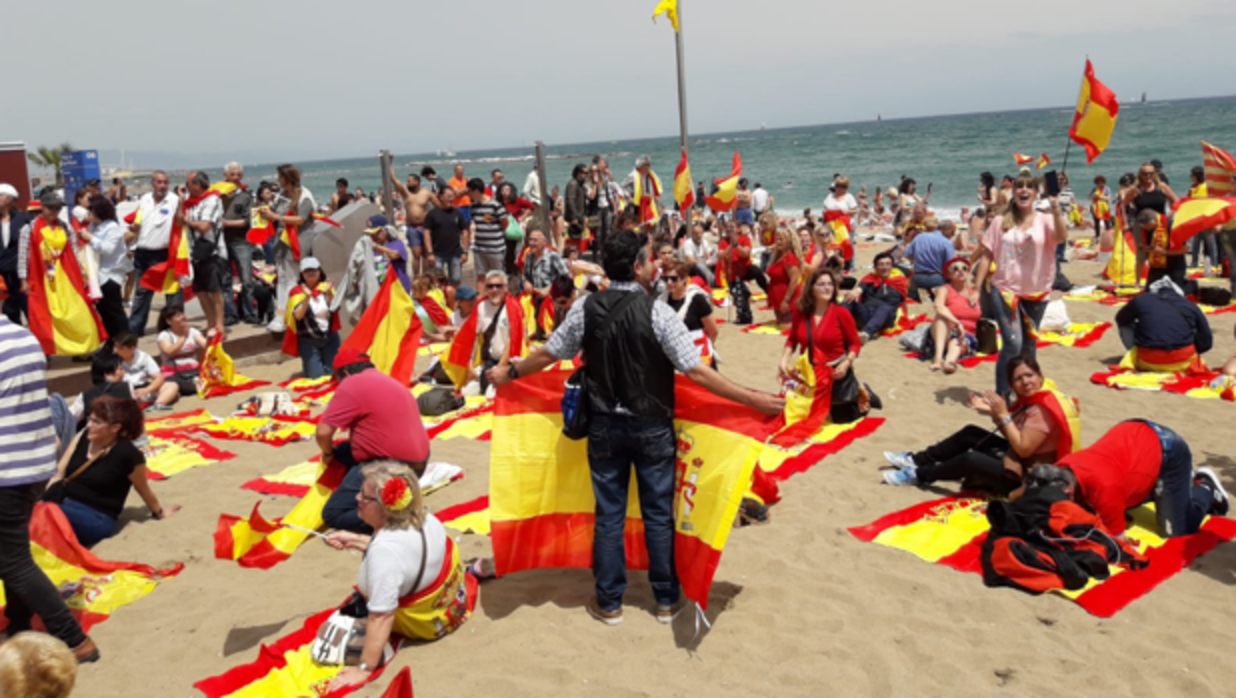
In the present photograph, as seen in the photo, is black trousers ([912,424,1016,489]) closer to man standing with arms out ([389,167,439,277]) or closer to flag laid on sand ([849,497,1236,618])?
flag laid on sand ([849,497,1236,618])

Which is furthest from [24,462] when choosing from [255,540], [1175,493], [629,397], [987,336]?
[987,336]

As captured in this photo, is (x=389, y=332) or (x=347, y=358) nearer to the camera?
(x=347, y=358)

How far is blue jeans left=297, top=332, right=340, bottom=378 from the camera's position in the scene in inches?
378

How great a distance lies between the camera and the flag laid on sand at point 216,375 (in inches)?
366

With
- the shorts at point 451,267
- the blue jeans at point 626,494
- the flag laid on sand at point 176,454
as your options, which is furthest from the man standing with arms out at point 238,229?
the blue jeans at point 626,494

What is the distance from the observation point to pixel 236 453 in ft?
24.7

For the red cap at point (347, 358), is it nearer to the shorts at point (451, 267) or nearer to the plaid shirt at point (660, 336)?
the plaid shirt at point (660, 336)

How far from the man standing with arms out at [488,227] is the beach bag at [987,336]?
5.82 m

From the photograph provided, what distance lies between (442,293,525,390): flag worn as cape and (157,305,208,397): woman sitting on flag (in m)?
2.56

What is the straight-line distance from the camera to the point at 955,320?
30.8ft

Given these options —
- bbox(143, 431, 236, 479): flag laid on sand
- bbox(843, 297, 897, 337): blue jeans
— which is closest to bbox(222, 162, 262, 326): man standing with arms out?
bbox(143, 431, 236, 479): flag laid on sand

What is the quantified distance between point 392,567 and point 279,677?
73 cm

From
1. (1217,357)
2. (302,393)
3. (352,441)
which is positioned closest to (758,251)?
(1217,357)

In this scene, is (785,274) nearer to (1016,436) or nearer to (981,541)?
(1016,436)
